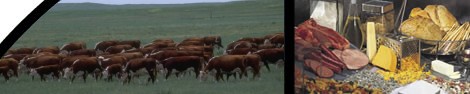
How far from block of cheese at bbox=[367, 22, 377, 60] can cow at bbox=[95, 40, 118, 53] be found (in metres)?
0.80

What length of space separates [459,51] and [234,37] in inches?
28.1

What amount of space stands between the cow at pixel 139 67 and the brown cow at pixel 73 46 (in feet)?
0.51

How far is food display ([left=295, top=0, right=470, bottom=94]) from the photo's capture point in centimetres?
261

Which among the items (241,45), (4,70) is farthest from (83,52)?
(241,45)

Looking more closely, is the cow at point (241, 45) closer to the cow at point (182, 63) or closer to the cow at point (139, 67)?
the cow at point (182, 63)

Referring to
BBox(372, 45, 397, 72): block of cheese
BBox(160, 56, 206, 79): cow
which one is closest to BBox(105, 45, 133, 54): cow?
BBox(160, 56, 206, 79): cow

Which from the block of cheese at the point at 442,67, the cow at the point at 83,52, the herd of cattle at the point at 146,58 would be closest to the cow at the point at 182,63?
the herd of cattle at the point at 146,58

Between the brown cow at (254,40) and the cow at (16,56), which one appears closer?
the cow at (16,56)

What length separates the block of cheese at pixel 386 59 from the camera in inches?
104

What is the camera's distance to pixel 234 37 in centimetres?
278

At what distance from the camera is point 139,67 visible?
9.04 feet

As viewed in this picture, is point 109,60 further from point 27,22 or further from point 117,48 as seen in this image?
point 27,22

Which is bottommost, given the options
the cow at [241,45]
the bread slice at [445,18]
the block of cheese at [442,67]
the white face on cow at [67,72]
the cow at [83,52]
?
the block of cheese at [442,67]

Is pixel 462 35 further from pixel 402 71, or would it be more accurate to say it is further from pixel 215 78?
pixel 215 78
